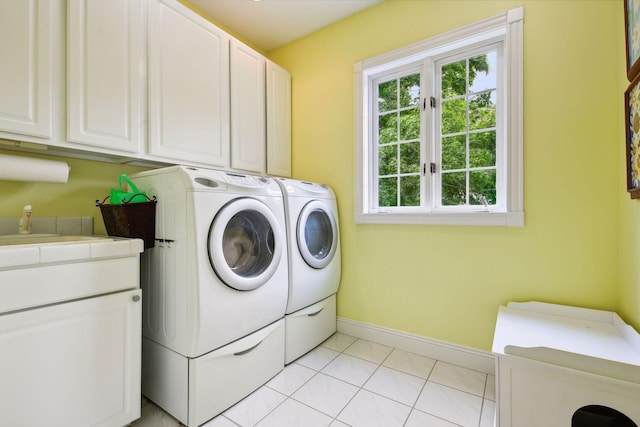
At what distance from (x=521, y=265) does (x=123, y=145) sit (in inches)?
92.6

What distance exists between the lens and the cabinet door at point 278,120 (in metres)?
2.33

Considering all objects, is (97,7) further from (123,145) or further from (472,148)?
(472,148)

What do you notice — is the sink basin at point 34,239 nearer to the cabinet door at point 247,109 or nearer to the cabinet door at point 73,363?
the cabinet door at point 73,363

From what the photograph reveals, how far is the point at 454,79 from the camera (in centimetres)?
192

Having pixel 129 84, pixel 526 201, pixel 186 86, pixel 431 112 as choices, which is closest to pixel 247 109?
pixel 186 86

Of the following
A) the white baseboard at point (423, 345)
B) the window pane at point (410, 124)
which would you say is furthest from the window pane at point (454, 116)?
the white baseboard at point (423, 345)

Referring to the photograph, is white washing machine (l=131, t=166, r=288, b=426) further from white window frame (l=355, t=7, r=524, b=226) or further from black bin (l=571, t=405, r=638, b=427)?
black bin (l=571, t=405, r=638, b=427)

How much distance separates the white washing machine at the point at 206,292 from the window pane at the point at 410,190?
3.45ft

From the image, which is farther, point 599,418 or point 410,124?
point 410,124

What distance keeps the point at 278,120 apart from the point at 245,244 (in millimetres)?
1282

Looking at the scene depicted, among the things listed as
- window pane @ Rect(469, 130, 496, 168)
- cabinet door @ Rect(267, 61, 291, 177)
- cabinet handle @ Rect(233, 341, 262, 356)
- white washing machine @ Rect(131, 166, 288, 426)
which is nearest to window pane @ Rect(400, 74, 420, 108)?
window pane @ Rect(469, 130, 496, 168)

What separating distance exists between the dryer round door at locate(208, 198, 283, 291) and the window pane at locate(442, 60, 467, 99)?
1515mm

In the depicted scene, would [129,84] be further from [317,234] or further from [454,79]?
[454,79]

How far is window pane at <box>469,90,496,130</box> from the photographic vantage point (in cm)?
179
